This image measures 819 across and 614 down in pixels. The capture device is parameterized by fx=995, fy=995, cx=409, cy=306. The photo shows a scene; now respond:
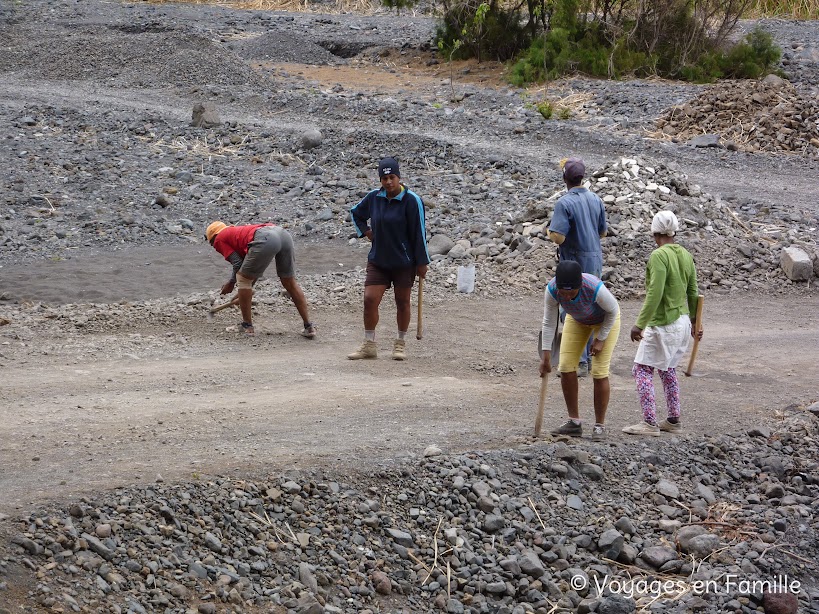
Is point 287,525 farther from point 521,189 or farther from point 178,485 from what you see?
point 521,189

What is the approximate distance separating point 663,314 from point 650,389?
58cm

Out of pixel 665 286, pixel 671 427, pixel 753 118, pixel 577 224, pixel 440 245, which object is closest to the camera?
pixel 665 286

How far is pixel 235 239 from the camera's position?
935 cm

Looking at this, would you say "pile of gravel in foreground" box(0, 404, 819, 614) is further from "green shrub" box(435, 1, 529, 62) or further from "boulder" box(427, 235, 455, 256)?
"green shrub" box(435, 1, 529, 62)

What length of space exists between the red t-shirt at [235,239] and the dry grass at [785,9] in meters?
26.6

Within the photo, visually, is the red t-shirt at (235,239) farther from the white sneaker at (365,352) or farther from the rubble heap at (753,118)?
the rubble heap at (753,118)

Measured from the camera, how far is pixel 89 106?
2062cm

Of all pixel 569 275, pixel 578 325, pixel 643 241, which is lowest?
pixel 643 241

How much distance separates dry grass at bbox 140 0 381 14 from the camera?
35031mm

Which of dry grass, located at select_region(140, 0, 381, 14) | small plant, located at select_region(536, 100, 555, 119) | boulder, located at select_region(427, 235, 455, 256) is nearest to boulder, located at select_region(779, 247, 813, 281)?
boulder, located at select_region(427, 235, 455, 256)

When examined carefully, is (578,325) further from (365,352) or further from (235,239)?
(235,239)

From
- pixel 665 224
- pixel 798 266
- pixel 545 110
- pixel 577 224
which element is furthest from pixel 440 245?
pixel 545 110

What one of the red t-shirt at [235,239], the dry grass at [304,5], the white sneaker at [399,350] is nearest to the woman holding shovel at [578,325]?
the white sneaker at [399,350]

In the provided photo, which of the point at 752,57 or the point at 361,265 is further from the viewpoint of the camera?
the point at 752,57
